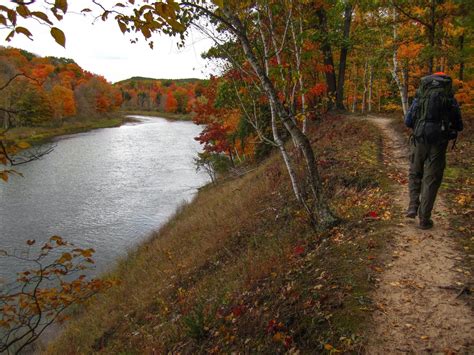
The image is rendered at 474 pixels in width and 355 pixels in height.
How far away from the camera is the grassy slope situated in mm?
4742

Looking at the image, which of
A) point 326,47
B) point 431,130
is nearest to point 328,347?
point 431,130

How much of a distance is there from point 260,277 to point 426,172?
10.8 ft

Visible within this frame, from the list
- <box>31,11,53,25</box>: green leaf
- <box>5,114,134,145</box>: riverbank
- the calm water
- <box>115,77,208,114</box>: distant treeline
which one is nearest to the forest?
<box>31,11,53,25</box>: green leaf

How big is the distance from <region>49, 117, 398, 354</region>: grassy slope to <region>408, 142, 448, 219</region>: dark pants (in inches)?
30.9

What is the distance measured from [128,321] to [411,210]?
22.4ft

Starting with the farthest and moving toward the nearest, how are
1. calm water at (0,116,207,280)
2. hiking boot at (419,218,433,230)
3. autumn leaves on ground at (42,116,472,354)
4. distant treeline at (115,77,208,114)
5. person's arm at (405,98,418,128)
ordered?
distant treeline at (115,77,208,114) → calm water at (0,116,207,280) → hiking boot at (419,218,433,230) → person's arm at (405,98,418,128) → autumn leaves on ground at (42,116,472,354)

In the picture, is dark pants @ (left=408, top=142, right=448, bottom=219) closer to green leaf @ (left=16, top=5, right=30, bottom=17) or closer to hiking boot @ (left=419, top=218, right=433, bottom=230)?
hiking boot @ (left=419, top=218, right=433, bottom=230)

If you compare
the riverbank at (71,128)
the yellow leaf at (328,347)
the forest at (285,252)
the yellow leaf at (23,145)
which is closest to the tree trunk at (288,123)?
the forest at (285,252)

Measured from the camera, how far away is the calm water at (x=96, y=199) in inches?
691

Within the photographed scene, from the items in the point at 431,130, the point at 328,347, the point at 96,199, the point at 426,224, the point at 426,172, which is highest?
the point at 431,130

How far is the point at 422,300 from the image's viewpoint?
4.46 metres

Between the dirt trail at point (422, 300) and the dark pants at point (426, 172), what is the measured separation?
21.9 inches

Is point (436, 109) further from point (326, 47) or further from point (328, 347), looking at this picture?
point (326, 47)

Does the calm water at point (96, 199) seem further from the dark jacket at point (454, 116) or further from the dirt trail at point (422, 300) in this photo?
the dirt trail at point (422, 300)
